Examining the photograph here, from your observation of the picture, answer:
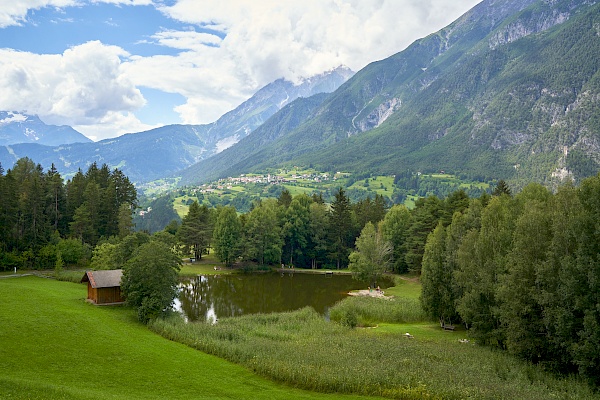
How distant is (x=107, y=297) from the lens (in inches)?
1793

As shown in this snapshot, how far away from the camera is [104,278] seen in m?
46.0

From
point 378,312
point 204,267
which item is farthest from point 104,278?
point 204,267

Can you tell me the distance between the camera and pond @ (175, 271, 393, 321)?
53.5 metres

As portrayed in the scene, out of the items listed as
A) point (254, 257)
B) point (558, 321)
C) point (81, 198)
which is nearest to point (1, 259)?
point (81, 198)

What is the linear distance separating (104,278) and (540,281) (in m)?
41.1

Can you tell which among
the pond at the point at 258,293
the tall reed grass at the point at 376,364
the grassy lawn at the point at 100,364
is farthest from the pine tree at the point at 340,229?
the grassy lawn at the point at 100,364

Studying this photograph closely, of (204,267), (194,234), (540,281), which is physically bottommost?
(204,267)

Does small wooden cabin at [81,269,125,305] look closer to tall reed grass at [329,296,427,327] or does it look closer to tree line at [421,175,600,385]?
tall reed grass at [329,296,427,327]

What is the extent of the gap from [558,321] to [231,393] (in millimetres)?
20150

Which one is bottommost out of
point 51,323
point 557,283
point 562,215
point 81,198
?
point 51,323

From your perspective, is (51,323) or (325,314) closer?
(51,323)

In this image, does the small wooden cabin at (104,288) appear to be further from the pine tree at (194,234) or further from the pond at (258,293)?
the pine tree at (194,234)

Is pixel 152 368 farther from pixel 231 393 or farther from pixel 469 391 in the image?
pixel 469 391

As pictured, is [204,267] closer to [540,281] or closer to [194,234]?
[194,234]
